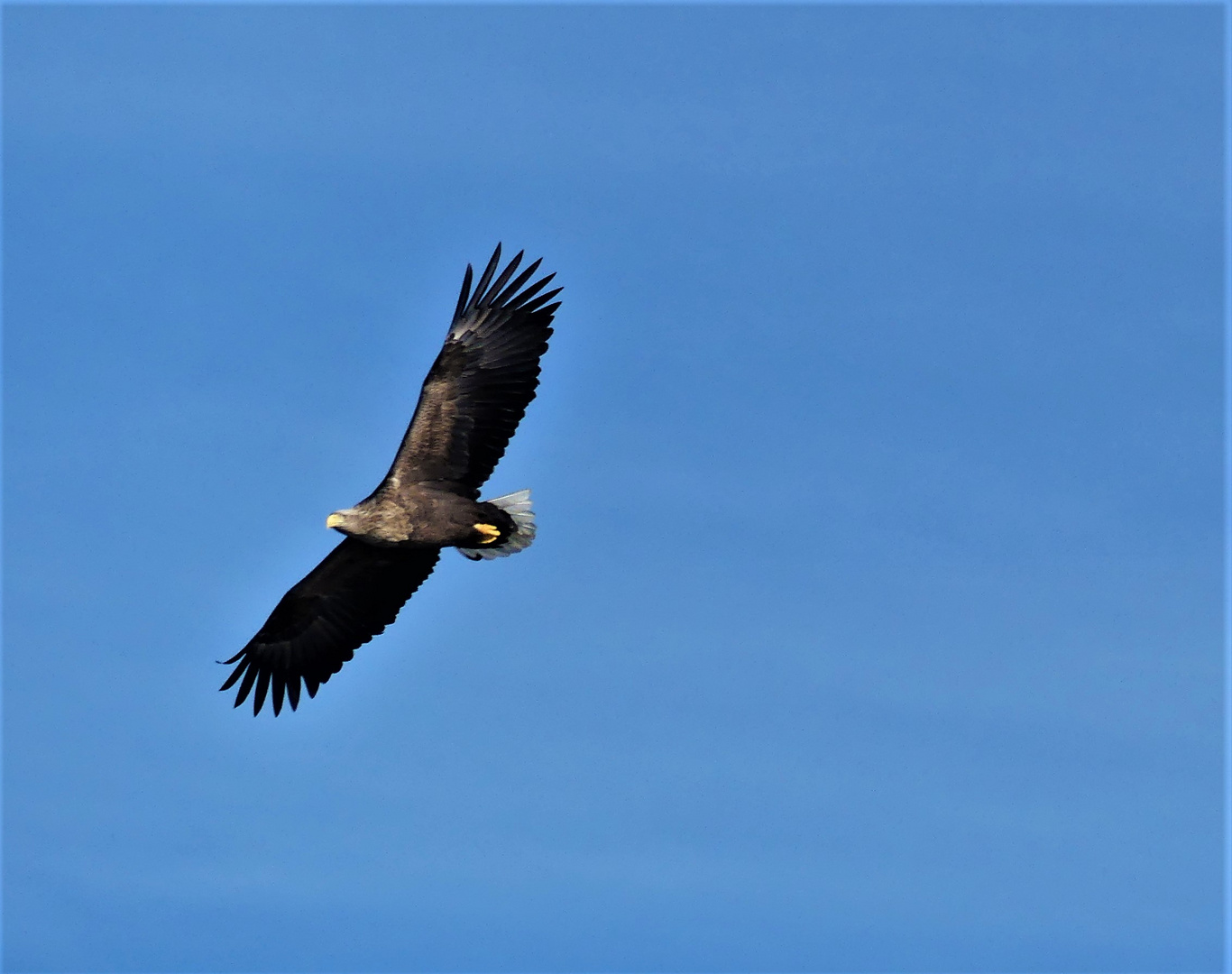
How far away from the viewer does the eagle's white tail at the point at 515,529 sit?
19281 millimetres

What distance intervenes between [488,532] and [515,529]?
1.28 ft

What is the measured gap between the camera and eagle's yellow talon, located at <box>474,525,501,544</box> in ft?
62.0

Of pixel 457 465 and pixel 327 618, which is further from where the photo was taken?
pixel 327 618

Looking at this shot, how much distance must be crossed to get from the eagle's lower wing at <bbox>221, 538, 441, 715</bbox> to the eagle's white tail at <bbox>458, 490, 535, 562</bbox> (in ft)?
2.36

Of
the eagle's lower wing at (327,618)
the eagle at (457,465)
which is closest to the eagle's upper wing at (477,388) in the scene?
the eagle at (457,465)

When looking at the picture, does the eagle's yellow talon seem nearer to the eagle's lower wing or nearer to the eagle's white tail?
the eagle's white tail

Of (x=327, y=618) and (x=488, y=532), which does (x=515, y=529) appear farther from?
(x=327, y=618)

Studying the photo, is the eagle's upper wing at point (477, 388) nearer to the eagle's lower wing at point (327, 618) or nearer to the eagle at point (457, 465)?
the eagle at point (457, 465)

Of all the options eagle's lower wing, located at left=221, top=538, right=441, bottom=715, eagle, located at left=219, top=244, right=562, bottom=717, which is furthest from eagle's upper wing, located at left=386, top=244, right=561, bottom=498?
eagle's lower wing, located at left=221, top=538, right=441, bottom=715

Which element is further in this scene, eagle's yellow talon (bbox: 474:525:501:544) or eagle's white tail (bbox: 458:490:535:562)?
eagle's white tail (bbox: 458:490:535:562)

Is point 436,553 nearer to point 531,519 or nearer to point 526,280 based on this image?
point 531,519

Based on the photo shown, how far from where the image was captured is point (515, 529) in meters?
19.2

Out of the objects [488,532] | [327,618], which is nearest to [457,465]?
[488,532]

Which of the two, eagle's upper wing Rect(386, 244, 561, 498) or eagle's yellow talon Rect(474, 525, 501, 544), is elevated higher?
eagle's upper wing Rect(386, 244, 561, 498)
